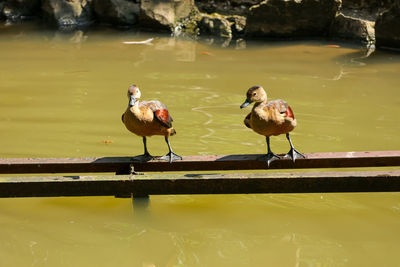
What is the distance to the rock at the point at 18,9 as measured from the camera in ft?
43.0

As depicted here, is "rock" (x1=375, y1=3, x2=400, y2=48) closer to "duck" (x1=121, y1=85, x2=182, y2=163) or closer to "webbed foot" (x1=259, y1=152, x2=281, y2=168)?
"webbed foot" (x1=259, y1=152, x2=281, y2=168)

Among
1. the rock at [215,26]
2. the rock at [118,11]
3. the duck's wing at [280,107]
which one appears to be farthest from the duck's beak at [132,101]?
the rock at [118,11]

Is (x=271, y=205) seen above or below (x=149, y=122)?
below

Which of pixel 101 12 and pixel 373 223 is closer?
pixel 373 223

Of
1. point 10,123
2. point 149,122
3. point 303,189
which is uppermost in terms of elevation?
point 149,122

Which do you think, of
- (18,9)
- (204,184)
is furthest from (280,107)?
(18,9)

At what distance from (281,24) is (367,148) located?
5957mm

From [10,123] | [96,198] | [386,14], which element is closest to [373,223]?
[96,198]

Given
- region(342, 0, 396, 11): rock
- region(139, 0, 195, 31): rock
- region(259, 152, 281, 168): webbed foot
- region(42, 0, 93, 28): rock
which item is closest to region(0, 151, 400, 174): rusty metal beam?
region(259, 152, 281, 168): webbed foot

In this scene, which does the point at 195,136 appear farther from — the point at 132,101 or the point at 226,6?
the point at 226,6

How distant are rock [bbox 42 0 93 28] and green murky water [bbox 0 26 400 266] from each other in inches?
54.8

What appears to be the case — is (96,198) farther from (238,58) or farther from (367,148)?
(238,58)

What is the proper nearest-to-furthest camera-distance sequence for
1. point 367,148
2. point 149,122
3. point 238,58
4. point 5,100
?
point 149,122
point 367,148
point 5,100
point 238,58

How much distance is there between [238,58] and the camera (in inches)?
367
